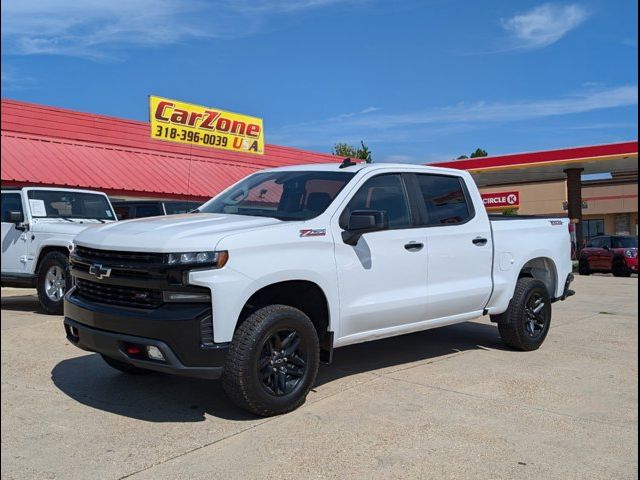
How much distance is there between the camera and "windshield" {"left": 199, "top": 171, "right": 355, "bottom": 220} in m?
5.34

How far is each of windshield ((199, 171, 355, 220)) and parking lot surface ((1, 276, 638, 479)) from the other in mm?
1512

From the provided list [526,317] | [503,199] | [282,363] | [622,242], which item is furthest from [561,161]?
[282,363]

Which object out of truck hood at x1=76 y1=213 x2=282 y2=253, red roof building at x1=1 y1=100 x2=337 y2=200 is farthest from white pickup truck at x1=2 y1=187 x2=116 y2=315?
red roof building at x1=1 y1=100 x2=337 y2=200

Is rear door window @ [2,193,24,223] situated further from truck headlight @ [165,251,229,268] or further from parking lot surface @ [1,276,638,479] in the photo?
truck headlight @ [165,251,229,268]

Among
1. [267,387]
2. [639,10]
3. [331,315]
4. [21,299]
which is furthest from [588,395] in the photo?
[21,299]

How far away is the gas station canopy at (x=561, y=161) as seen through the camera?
23.9 m

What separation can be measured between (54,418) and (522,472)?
3166 mm

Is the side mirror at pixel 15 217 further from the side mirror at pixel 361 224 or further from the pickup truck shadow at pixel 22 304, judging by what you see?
the side mirror at pixel 361 224

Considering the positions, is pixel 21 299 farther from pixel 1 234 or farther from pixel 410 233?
pixel 410 233

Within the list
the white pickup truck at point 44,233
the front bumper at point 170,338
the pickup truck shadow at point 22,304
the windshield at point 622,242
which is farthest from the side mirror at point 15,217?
the windshield at point 622,242

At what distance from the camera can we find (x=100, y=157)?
62.7ft

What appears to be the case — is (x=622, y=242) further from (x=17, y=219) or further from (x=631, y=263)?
(x=17, y=219)

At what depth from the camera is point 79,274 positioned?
4902 millimetres

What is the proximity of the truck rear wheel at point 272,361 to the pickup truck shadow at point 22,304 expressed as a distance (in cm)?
604
